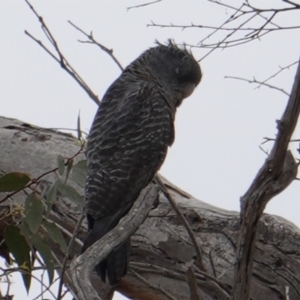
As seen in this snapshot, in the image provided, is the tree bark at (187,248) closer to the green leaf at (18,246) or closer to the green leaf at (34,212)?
the green leaf at (18,246)

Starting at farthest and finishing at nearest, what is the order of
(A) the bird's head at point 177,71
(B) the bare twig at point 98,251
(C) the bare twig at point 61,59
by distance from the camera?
(A) the bird's head at point 177,71
(C) the bare twig at point 61,59
(B) the bare twig at point 98,251

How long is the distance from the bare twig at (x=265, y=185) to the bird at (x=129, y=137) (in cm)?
81

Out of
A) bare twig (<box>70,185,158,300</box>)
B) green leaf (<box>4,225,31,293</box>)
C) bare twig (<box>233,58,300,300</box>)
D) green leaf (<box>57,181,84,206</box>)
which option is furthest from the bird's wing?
bare twig (<box>233,58,300,300</box>)

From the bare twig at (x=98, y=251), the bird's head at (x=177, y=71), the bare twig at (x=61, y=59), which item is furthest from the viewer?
the bird's head at (x=177, y=71)

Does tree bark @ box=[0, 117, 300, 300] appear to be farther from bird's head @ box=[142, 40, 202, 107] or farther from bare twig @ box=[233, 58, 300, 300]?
bare twig @ box=[233, 58, 300, 300]

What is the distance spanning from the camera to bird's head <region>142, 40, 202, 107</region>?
125 inches

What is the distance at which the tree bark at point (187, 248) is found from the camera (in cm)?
271

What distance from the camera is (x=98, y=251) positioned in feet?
5.57

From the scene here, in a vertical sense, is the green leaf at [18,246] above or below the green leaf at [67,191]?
below

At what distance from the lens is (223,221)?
289cm

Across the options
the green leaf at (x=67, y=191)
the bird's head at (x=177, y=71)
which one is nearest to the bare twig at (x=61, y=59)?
the green leaf at (x=67, y=191)

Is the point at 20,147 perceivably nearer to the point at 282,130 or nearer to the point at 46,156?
the point at 46,156

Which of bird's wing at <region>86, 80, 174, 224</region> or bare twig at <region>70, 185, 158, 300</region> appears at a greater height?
bird's wing at <region>86, 80, 174, 224</region>

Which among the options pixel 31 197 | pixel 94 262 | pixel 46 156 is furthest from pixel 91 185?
pixel 94 262
